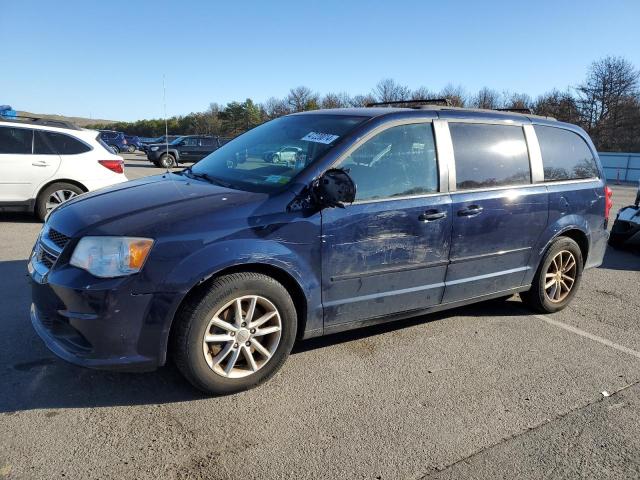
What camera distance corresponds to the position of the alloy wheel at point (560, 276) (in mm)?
4949

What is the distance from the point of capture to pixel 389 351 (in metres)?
4.00

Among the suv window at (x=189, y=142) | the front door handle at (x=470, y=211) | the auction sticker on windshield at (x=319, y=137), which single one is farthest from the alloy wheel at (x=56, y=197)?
the suv window at (x=189, y=142)

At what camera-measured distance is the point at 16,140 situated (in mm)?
8305

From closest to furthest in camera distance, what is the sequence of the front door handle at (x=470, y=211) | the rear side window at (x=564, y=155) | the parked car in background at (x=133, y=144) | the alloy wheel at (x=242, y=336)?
the alloy wheel at (x=242, y=336), the front door handle at (x=470, y=211), the rear side window at (x=564, y=155), the parked car in background at (x=133, y=144)

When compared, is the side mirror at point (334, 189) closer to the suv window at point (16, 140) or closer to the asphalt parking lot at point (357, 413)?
the asphalt parking lot at point (357, 413)

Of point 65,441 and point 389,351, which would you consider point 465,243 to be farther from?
point 65,441

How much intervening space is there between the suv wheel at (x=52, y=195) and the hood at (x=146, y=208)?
17.5ft

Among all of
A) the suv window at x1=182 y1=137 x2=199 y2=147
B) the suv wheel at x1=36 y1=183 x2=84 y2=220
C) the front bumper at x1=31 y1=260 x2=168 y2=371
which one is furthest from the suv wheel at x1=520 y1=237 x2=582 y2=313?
the suv window at x1=182 y1=137 x2=199 y2=147

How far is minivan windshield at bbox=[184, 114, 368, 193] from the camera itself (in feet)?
11.8

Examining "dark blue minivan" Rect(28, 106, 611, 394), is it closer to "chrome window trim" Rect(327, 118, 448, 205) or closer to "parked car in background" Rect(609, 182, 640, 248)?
"chrome window trim" Rect(327, 118, 448, 205)

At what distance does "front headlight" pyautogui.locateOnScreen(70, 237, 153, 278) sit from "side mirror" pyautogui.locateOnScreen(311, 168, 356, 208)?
1082 millimetres

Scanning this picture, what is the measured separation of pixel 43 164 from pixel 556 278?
301 inches

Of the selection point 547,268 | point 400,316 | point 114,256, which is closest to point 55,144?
point 114,256

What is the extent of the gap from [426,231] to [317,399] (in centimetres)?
145
